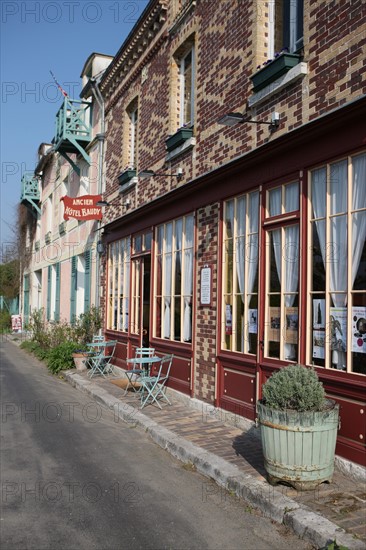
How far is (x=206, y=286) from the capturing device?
8305 mm

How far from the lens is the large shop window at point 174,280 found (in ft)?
30.0

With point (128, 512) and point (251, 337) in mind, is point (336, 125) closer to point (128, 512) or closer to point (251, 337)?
point (251, 337)

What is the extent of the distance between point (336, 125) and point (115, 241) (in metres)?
8.57

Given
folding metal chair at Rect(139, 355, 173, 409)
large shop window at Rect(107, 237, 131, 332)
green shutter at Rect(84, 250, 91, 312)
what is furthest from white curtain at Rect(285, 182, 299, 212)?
green shutter at Rect(84, 250, 91, 312)

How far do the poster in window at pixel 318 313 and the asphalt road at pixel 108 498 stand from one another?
2015 millimetres

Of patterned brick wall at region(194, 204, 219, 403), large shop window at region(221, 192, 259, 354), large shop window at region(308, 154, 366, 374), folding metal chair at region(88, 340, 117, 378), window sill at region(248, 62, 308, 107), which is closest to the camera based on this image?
large shop window at region(308, 154, 366, 374)

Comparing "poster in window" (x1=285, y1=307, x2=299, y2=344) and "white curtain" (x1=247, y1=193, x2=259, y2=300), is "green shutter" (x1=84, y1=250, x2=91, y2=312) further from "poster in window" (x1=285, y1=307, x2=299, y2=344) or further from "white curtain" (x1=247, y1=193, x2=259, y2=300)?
"poster in window" (x1=285, y1=307, x2=299, y2=344)

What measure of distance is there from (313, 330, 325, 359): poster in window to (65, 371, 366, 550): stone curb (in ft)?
4.89

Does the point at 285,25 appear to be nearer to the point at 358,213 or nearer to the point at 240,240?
the point at 240,240

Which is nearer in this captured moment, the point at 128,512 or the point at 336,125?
the point at 128,512

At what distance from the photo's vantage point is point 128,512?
462 cm

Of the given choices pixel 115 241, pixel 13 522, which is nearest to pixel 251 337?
pixel 13 522

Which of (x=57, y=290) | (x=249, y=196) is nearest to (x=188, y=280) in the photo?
(x=249, y=196)

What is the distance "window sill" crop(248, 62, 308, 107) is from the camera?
612 centimetres
